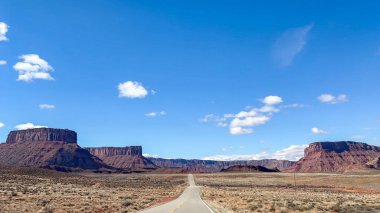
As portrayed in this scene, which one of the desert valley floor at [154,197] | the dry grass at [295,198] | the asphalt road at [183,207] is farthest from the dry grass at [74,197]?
the dry grass at [295,198]

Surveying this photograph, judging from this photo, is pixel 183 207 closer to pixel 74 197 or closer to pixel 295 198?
pixel 74 197

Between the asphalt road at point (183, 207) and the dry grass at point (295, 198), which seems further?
the dry grass at point (295, 198)

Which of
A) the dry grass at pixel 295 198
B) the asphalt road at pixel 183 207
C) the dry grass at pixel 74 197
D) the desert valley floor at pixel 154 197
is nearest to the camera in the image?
the asphalt road at pixel 183 207

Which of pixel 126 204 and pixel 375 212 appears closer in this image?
pixel 375 212

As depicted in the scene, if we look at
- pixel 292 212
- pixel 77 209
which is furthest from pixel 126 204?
pixel 292 212

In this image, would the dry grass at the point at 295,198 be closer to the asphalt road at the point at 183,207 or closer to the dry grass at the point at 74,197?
the asphalt road at the point at 183,207

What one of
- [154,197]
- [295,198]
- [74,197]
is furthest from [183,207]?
[295,198]

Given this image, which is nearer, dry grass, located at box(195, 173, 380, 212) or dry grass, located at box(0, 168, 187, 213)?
dry grass, located at box(0, 168, 187, 213)

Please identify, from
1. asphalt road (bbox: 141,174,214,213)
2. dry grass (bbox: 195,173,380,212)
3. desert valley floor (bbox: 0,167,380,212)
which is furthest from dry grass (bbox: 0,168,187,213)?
dry grass (bbox: 195,173,380,212)

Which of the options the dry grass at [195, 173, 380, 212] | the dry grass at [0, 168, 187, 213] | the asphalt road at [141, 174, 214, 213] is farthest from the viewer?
the dry grass at [195, 173, 380, 212]

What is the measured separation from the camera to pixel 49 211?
90.9ft

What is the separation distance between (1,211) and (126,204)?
10492mm

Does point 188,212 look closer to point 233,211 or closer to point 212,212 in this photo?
point 212,212

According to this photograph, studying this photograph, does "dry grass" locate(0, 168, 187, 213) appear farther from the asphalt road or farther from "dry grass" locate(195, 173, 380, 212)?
"dry grass" locate(195, 173, 380, 212)
